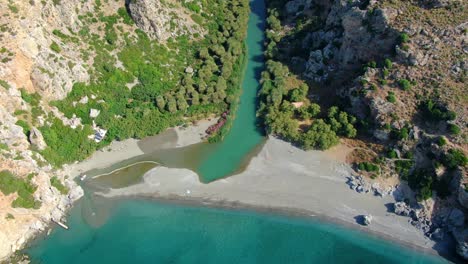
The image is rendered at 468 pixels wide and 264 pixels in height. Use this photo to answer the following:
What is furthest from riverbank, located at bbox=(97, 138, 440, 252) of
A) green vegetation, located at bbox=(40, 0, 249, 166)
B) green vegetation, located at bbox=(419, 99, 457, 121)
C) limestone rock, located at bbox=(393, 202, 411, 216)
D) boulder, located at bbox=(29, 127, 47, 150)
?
green vegetation, located at bbox=(419, 99, 457, 121)

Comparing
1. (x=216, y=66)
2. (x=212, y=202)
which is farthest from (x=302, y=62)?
(x=212, y=202)

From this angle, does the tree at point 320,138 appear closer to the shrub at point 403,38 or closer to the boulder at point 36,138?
the shrub at point 403,38

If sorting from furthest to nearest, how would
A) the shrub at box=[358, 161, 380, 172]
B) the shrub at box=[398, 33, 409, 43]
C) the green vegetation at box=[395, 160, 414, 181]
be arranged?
1. the shrub at box=[398, 33, 409, 43]
2. the shrub at box=[358, 161, 380, 172]
3. the green vegetation at box=[395, 160, 414, 181]

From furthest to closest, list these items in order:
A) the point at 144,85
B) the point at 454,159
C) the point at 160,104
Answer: the point at 144,85 < the point at 160,104 < the point at 454,159

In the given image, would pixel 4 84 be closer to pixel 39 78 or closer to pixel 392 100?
pixel 39 78

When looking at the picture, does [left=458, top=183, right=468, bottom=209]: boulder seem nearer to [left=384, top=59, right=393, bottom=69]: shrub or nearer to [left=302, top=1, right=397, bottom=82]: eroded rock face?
[left=384, top=59, right=393, bottom=69]: shrub

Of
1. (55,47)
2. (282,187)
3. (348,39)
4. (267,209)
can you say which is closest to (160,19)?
(55,47)
